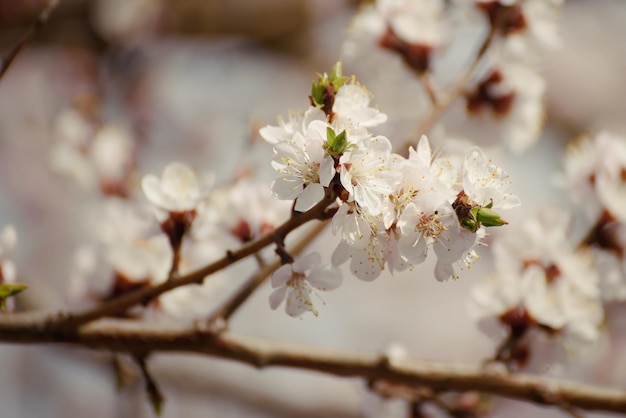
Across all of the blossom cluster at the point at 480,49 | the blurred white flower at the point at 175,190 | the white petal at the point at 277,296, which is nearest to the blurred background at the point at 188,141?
the blossom cluster at the point at 480,49

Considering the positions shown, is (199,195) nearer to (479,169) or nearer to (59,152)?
(479,169)

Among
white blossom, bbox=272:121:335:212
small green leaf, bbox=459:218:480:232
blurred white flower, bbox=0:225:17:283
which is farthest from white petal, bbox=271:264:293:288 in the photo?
blurred white flower, bbox=0:225:17:283

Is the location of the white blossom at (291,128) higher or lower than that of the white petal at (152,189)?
lower

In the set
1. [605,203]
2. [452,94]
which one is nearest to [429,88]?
[452,94]

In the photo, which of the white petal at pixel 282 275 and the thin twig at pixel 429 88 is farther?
the thin twig at pixel 429 88

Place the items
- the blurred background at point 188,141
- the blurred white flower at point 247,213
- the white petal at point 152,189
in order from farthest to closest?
1. the blurred background at point 188,141
2. the blurred white flower at point 247,213
3. the white petal at point 152,189

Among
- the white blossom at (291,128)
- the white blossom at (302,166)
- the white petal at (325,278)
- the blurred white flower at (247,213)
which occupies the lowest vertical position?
the white petal at (325,278)

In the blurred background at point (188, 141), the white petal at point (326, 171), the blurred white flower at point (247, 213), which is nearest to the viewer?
the white petal at point (326, 171)

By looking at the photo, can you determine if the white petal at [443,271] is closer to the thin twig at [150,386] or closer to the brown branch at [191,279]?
the brown branch at [191,279]
